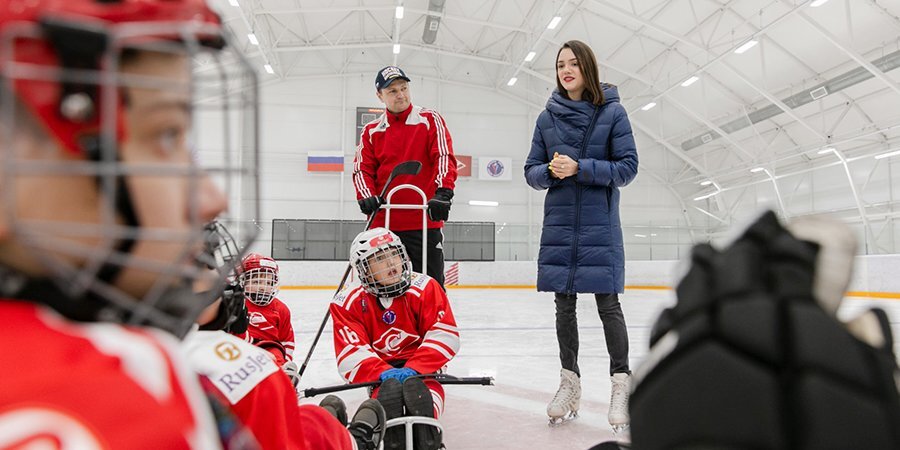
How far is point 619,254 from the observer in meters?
1.86

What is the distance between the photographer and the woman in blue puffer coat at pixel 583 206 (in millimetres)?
1797

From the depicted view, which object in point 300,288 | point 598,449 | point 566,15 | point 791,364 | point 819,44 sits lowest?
point 300,288

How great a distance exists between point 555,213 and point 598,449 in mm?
1545

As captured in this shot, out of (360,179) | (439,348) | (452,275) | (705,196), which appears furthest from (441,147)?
(705,196)

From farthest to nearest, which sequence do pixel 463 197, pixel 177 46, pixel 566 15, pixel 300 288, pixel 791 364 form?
1. pixel 463 197
2. pixel 566 15
3. pixel 300 288
4. pixel 177 46
5. pixel 791 364

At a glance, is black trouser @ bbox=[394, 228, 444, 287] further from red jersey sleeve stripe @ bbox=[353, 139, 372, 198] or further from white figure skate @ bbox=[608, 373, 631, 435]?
white figure skate @ bbox=[608, 373, 631, 435]

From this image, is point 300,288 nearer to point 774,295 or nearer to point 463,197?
point 463,197

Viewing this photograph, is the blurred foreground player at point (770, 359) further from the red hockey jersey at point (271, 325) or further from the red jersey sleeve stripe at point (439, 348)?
the red hockey jersey at point (271, 325)

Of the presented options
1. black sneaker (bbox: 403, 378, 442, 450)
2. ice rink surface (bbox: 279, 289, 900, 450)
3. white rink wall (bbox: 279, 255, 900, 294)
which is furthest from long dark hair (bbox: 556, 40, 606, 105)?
white rink wall (bbox: 279, 255, 900, 294)

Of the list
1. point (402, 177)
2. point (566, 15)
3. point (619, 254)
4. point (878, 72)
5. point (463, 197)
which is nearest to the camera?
point (619, 254)

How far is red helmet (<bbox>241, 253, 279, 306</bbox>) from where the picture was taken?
7.09 ft

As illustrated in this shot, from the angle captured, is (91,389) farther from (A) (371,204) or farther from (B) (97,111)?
(A) (371,204)

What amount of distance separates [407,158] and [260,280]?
2.58 ft

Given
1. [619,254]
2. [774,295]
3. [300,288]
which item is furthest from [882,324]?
[300,288]
